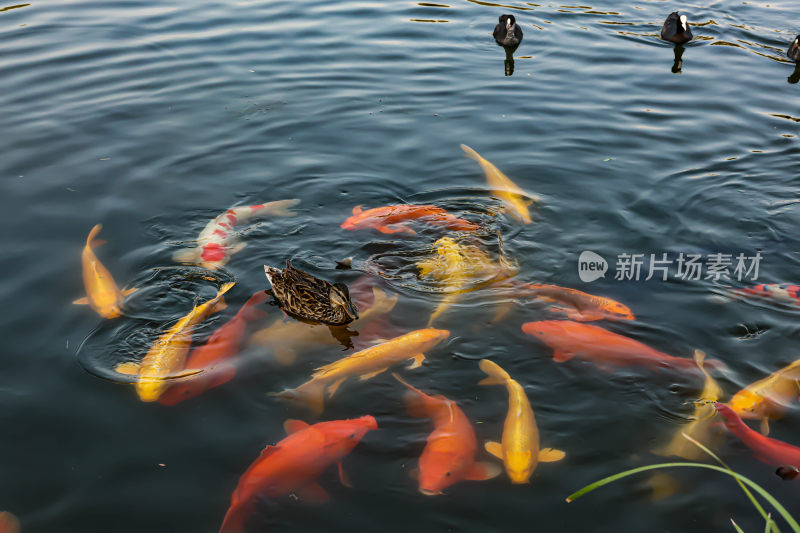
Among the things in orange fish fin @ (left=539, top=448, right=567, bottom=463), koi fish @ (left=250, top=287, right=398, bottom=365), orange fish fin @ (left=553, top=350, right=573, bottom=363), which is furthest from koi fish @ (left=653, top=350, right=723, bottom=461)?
koi fish @ (left=250, top=287, right=398, bottom=365)

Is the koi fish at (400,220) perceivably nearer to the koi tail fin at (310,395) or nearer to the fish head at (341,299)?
the fish head at (341,299)

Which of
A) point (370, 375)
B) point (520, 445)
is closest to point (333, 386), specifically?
point (370, 375)

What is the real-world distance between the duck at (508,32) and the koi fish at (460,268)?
760cm

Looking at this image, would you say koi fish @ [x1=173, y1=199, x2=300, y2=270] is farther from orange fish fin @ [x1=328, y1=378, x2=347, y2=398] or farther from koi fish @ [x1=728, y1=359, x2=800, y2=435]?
koi fish @ [x1=728, y1=359, x2=800, y2=435]

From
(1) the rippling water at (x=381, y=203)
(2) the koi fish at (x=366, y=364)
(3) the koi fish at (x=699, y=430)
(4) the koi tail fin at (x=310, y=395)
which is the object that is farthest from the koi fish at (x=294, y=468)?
(3) the koi fish at (x=699, y=430)

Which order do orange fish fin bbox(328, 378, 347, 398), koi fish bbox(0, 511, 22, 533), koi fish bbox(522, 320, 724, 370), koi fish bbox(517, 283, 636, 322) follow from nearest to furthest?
koi fish bbox(0, 511, 22, 533), orange fish fin bbox(328, 378, 347, 398), koi fish bbox(522, 320, 724, 370), koi fish bbox(517, 283, 636, 322)

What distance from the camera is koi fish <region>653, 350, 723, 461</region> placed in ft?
15.5

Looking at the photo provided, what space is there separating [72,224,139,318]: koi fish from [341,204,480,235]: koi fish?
8.15 feet

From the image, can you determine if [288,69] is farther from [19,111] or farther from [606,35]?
[606,35]

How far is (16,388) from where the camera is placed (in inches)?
211

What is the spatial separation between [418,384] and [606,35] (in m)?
11.1

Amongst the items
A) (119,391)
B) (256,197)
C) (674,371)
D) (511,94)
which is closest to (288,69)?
(511,94)

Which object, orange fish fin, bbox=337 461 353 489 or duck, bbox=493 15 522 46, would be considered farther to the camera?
duck, bbox=493 15 522 46

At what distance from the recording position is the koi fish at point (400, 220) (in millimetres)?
7430
